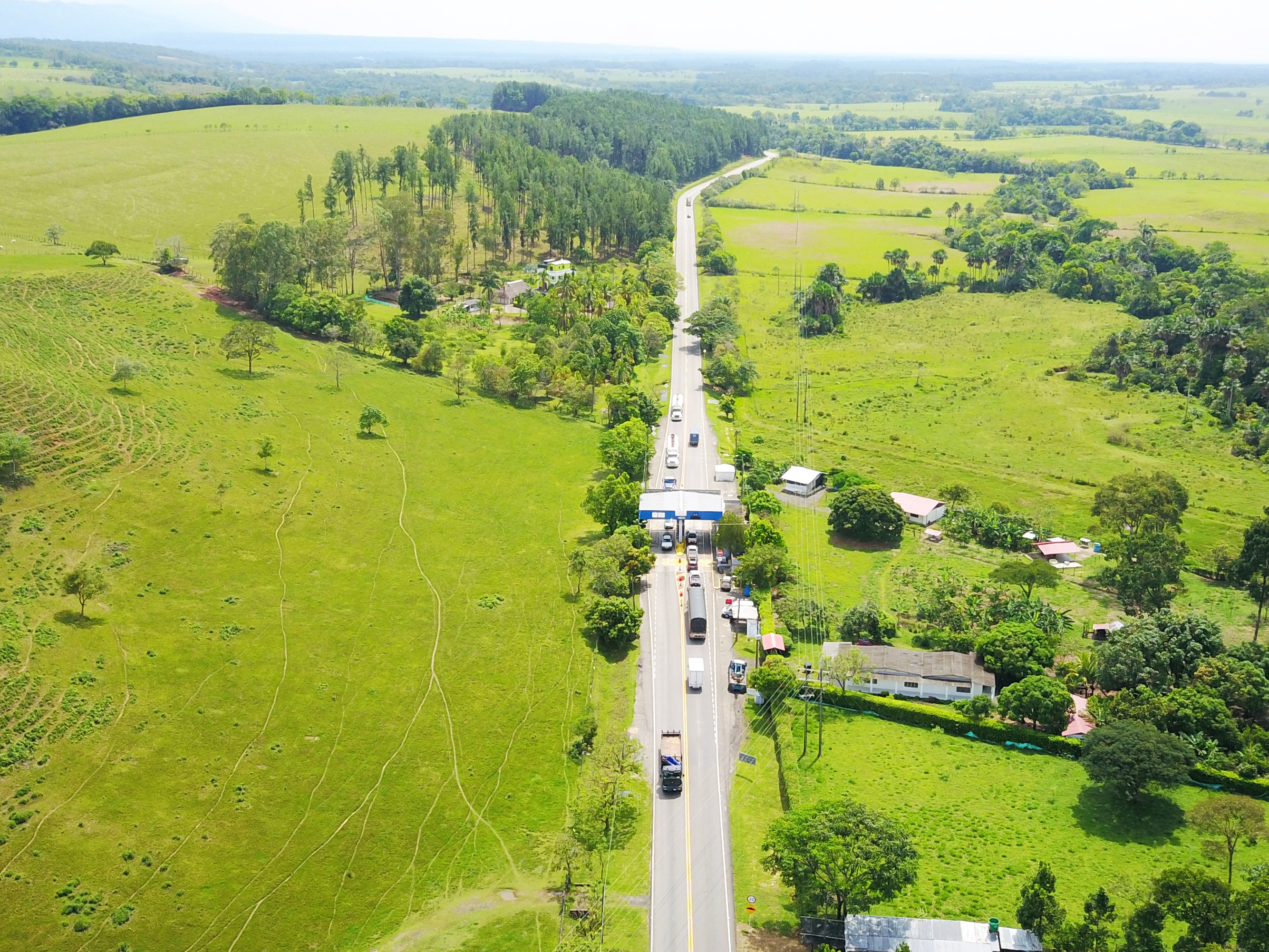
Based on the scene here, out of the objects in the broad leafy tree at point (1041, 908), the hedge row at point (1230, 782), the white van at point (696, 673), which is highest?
the broad leafy tree at point (1041, 908)

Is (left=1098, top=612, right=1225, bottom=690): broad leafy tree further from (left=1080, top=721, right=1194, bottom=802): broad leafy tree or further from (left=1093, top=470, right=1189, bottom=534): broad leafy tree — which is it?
(left=1093, top=470, right=1189, bottom=534): broad leafy tree

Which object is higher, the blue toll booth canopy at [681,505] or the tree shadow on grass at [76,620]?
the tree shadow on grass at [76,620]

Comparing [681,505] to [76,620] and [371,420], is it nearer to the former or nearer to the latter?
[371,420]

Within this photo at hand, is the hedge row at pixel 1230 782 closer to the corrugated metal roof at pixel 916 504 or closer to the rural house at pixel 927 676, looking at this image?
the rural house at pixel 927 676

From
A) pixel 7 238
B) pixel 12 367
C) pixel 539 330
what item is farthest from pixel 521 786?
pixel 7 238

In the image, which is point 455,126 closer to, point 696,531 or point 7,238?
point 7,238

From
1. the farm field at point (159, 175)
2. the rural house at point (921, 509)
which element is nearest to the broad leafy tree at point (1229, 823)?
the rural house at point (921, 509)
